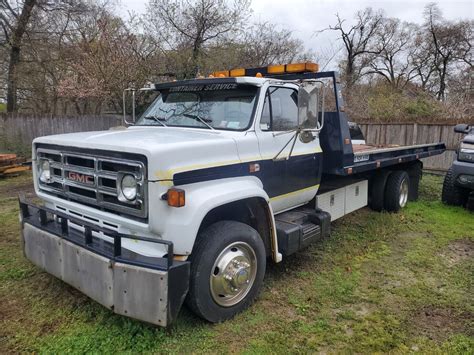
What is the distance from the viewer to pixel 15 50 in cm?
1716

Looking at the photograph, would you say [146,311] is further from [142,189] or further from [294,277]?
[294,277]

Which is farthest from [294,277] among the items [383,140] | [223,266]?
[383,140]

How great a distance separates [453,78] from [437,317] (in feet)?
85.2

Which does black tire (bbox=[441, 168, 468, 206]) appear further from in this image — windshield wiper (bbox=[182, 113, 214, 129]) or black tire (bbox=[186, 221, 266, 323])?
windshield wiper (bbox=[182, 113, 214, 129])

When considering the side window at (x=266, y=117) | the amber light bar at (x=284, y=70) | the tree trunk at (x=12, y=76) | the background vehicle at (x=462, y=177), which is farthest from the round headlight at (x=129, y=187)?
the tree trunk at (x=12, y=76)

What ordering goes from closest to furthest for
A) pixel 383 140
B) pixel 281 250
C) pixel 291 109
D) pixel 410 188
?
pixel 281 250 → pixel 291 109 → pixel 410 188 → pixel 383 140

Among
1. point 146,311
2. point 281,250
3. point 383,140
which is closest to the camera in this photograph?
point 146,311

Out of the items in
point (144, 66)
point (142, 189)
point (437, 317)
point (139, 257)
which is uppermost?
point (144, 66)

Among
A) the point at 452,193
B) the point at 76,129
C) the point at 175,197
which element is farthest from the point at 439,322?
the point at 76,129

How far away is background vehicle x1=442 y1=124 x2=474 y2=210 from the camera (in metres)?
6.70

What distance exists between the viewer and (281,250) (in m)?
4.05

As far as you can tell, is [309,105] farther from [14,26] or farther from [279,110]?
[14,26]

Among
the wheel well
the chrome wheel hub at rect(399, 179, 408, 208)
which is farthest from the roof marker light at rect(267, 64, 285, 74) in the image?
the chrome wheel hub at rect(399, 179, 408, 208)

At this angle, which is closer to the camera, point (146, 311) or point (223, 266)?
point (146, 311)
